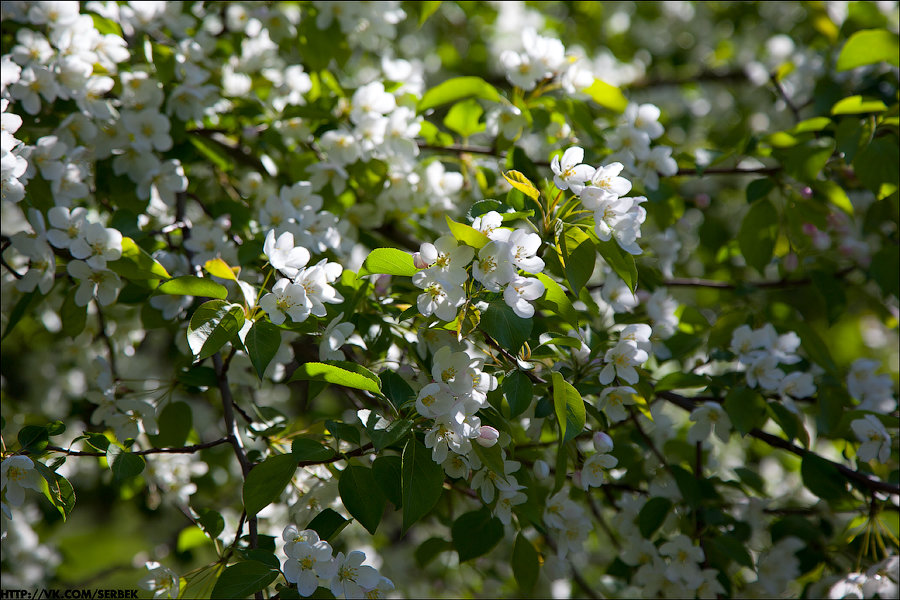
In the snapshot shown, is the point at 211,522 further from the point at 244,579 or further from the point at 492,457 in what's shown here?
the point at 492,457

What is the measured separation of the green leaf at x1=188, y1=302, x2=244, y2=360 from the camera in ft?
4.07

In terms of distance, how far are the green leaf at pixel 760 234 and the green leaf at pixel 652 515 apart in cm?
71

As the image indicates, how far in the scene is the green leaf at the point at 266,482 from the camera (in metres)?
1.28

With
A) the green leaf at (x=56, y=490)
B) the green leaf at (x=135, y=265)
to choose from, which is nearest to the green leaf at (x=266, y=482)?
the green leaf at (x=56, y=490)

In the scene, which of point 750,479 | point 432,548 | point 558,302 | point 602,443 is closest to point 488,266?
point 558,302

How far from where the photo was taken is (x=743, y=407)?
1.67m

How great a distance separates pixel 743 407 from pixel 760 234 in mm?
568

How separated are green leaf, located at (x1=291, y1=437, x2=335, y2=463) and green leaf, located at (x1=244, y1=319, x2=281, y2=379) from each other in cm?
16

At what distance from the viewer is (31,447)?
136cm

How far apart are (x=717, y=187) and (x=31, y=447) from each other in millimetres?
3507

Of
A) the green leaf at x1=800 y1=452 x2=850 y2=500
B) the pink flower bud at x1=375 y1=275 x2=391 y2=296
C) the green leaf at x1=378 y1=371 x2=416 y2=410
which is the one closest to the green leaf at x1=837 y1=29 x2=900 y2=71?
the green leaf at x1=800 y1=452 x2=850 y2=500

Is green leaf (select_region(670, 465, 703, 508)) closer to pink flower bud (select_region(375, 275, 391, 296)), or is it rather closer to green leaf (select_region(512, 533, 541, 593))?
green leaf (select_region(512, 533, 541, 593))

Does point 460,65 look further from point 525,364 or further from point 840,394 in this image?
point 525,364

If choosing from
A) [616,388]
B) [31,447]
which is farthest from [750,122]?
[31,447]
